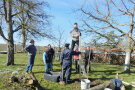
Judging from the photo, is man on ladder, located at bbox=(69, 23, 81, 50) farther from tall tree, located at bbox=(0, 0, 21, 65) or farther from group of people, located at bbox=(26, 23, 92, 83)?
tall tree, located at bbox=(0, 0, 21, 65)

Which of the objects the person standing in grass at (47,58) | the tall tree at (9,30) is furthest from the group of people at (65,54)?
the tall tree at (9,30)

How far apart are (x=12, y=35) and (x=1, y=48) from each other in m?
18.5

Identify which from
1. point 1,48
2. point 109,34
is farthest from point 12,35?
point 1,48

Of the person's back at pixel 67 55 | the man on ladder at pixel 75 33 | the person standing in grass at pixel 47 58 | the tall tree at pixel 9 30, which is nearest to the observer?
the person's back at pixel 67 55

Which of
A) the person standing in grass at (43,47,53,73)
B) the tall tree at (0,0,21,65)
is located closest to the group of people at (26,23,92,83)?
the person standing in grass at (43,47,53,73)

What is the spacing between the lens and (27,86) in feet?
13.4

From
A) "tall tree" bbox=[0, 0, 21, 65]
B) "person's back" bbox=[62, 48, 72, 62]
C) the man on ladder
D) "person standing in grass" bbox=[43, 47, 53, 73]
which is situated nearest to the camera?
"person's back" bbox=[62, 48, 72, 62]

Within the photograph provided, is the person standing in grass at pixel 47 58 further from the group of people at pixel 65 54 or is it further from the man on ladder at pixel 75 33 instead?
the man on ladder at pixel 75 33

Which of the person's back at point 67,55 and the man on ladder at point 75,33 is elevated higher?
the man on ladder at point 75,33

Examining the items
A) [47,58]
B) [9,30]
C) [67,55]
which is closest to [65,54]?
[67,55]

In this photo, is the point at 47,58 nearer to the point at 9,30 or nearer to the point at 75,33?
the point at 75,33

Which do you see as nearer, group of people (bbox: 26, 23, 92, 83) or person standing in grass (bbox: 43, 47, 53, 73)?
group of people (bbox: 26, 23, 92, 83)

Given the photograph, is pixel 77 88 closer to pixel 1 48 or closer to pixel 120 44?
pixel 120 44

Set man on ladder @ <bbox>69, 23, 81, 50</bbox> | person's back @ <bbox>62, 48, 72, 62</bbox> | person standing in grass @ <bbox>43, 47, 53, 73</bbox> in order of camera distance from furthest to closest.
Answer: person standing in grass @ <bbox>43, 47, 53, 73</bbox> → man on ladder @ <bbox>69, 23, 81, 50</bbox> → person's back @ <bbox>62, 48, 72, 62</bbox>
